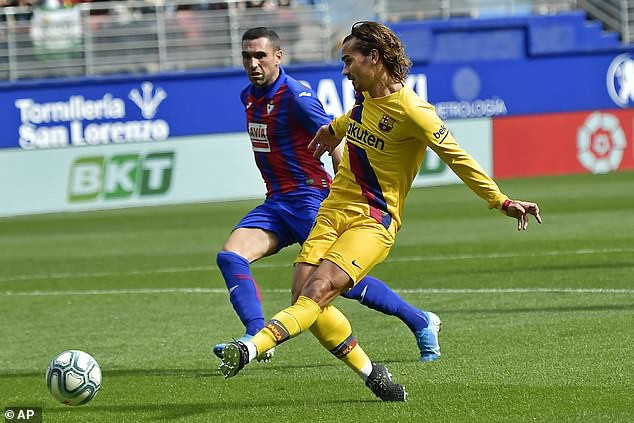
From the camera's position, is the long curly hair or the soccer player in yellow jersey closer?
the soccer player in yellow jersey

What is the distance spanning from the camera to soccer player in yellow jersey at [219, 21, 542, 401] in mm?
6109

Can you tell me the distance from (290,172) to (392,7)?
17.1 m

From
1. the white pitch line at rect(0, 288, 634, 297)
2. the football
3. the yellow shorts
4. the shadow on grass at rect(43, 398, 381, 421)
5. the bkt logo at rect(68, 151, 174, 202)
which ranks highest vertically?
the yellow shorts

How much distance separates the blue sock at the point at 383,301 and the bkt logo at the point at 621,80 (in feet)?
57.4

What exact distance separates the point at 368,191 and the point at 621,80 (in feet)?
62.6

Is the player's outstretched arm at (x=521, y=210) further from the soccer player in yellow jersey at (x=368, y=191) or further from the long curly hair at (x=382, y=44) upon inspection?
the long curly hair at (x=382, y=44)

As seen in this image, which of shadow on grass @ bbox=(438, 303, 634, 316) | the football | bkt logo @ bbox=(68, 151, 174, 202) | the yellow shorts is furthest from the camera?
bkt logo @ bbox=(68, 151, 174, 202)

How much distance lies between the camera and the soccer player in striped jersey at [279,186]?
7637 millimetres

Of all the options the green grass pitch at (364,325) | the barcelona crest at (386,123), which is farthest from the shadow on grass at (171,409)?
the barcelona crest at (386,123)

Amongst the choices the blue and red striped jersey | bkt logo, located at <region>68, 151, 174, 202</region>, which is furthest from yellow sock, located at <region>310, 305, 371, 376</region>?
bkt logo, located at <region>68, 151, 174, 202</region>

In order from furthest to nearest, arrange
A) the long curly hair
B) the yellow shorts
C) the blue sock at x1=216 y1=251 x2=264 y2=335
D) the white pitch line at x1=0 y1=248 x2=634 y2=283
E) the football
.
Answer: the white pitch line at x1=0 y1=248 x2=634 y2=283 → the blue sock at x1=216 y1=251 x2=264 y2=335 → the long curly hair → the yellow shorts → the football

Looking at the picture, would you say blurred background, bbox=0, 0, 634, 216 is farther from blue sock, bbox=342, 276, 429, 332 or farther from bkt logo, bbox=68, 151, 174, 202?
blue sock, bbox=342, 276, 429, 332

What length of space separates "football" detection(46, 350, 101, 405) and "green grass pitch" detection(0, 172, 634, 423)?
0.84ft

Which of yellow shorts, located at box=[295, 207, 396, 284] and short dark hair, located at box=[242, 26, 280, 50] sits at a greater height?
short dark hair, located at box=[242, 26, 280, 50]
